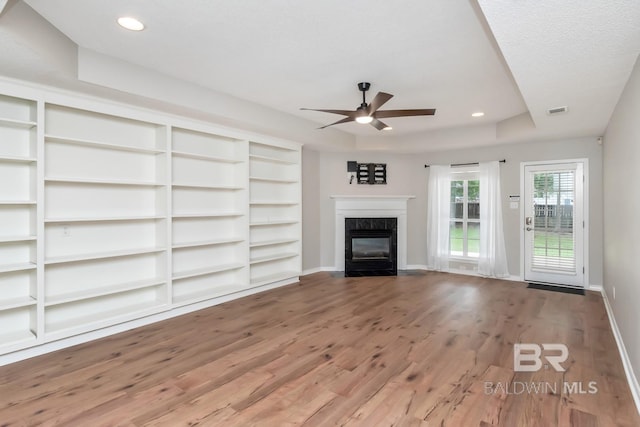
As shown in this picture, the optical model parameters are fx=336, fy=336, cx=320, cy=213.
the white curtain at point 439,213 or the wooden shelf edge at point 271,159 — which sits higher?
the wooden shelf edge at point 271,159

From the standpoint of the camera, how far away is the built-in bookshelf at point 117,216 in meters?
2.97

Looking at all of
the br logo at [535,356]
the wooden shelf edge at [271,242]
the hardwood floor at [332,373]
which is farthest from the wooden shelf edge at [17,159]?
the br logo at [535,356]

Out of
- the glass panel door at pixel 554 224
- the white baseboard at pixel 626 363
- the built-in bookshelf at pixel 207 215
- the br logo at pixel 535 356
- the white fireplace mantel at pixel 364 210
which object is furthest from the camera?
the white fireplace mantel at pixel 364 210

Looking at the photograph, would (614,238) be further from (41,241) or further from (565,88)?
(41,241)

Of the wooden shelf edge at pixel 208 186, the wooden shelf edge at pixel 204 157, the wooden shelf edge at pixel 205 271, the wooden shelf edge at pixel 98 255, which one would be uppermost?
the wooden shelf edge at pixel 204 157

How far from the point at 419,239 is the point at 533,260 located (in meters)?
1.99

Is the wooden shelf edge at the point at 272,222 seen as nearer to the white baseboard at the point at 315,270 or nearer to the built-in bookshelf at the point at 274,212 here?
the built-in bookshelf at the point at 274,212

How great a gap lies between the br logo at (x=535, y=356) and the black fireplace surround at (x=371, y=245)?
3.39 m

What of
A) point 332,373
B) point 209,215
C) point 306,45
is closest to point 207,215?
point 209,215

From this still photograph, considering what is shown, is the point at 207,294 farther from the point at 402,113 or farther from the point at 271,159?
the point at 402,113

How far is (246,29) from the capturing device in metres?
2.58

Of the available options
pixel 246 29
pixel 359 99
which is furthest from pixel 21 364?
pixel 359 99

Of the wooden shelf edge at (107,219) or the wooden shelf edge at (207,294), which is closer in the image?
the wooden shelf edge at (107,219)

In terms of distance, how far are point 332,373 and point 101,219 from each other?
2685 mm
